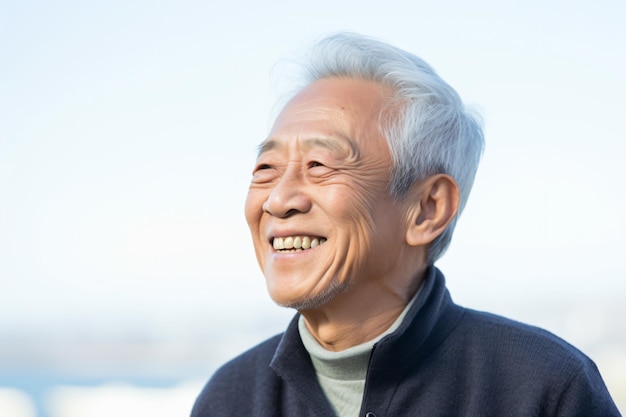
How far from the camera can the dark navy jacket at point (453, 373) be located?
229 cm

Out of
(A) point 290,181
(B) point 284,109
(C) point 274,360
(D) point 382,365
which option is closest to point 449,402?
(D) point 382,365

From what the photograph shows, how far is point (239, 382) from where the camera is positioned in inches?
Answer: 106

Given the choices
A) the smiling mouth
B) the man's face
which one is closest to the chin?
the man's face

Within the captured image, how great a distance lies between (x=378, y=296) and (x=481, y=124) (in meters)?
0.58

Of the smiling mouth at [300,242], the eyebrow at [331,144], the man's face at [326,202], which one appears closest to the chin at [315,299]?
the man's face at [326,202]

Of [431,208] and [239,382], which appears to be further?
[239,382]

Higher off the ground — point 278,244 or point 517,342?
point 278,244

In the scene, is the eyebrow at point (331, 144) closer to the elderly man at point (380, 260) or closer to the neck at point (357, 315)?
the elderly man at point (380, 260)

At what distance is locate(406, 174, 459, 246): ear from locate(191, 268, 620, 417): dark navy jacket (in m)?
0.14

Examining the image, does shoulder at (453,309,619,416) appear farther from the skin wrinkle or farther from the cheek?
the cheek

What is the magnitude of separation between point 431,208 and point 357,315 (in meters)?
0.34

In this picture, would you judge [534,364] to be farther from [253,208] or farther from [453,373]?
[253,208]

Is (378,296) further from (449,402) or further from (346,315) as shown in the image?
(449,402)

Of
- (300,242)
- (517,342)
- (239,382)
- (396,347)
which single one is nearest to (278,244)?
(300,242)
